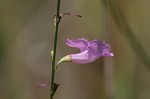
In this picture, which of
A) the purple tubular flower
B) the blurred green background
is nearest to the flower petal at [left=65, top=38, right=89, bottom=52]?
the purple tubular flower

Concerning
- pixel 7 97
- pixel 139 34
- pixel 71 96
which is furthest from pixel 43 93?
pixel 139 34

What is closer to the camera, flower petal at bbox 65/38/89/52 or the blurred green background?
flower petal at bbox 65/38/89/52

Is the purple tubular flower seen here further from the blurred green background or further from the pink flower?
the blurred green background

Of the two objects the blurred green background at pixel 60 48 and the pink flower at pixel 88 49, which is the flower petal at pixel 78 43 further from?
the blurred green background at pixel 60 48

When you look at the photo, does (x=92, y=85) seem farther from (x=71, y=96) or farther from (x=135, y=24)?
(x=135, y=24)

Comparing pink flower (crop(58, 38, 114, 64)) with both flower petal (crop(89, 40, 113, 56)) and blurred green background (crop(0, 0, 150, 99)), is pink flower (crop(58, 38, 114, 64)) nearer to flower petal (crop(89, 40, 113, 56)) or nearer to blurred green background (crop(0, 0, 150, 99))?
flower petal (crop(89, 40, 113, 56))

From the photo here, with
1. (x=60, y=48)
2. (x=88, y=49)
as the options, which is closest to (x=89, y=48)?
(x=88, y=49)

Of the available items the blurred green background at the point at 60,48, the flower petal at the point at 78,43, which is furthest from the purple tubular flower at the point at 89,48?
the blurred green background at the point at 60,48

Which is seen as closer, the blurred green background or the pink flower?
the pink flower
